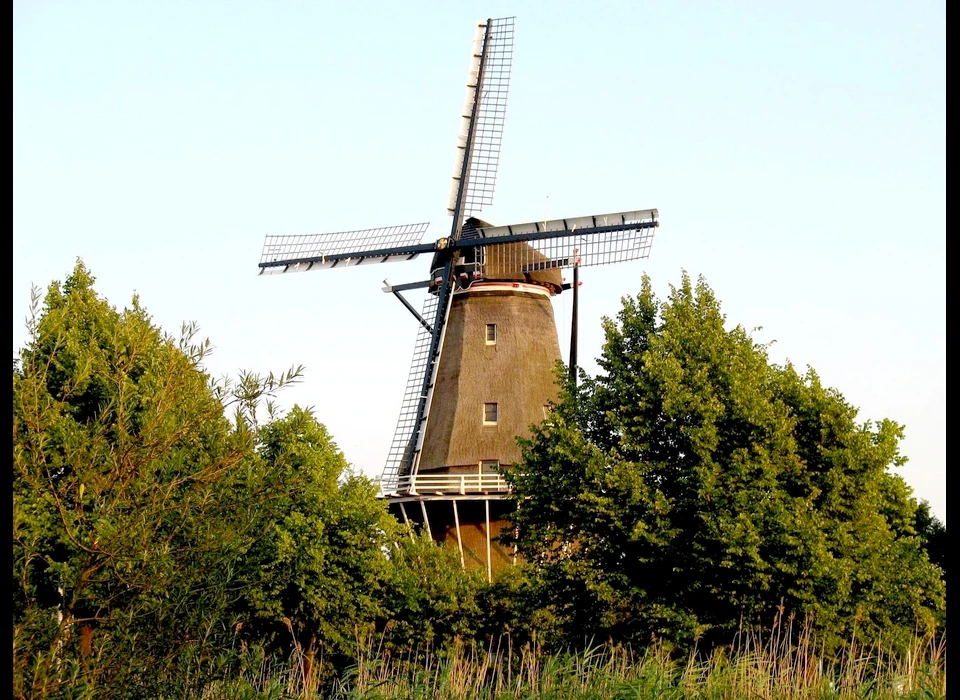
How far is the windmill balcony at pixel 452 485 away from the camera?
4098 cm

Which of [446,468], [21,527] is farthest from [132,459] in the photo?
[446,468]

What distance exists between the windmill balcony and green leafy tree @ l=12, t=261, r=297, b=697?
29.2m

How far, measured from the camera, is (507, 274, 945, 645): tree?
90.3 feet

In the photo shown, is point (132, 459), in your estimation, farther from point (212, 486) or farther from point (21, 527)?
point (21, 527)

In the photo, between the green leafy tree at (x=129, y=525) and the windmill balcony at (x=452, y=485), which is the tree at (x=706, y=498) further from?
the green leafy tree at (x=129, y=525)


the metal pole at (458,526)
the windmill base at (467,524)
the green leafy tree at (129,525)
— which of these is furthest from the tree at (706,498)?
the green leafy tree at (129,525)

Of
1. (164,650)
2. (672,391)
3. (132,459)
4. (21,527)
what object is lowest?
(164,650)

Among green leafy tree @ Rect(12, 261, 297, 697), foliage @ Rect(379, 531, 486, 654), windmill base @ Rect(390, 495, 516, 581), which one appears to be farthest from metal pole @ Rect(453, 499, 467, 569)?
green leafy tree @ Rect(12, 261, 297, 697)

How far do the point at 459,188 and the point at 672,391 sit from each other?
18.2 meters

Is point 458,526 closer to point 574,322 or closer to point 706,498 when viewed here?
point 574,322

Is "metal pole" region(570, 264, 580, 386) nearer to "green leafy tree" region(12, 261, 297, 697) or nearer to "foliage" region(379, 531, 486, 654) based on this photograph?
"foliage" region(379, 531, 486, 654)

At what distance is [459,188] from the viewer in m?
45.5

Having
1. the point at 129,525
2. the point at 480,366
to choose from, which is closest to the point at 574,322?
the point at 480,366

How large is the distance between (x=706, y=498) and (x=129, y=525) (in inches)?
774
